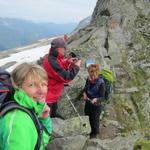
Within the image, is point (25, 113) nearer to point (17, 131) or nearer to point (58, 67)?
point (17, 131)

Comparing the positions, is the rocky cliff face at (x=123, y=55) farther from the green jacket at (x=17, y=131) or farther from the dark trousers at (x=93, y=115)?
the green jacket at (x=17, y=131)

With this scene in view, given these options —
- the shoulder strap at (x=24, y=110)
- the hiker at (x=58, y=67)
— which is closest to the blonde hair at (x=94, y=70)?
the hiker at (x=58, y=67)

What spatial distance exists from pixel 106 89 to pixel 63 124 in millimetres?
2175

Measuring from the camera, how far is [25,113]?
504cm

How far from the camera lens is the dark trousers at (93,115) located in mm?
14789

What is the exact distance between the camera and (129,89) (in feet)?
63.8

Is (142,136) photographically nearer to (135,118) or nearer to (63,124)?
(135,118)

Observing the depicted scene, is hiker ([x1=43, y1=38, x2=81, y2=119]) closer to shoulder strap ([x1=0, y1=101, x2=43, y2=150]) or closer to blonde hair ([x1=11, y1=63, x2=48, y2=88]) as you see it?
blonde hair ([x1=11, y1=63, x2=48, y2=88])

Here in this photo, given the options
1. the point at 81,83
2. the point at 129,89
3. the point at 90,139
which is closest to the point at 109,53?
the point at 129,89

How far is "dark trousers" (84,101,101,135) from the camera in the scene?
48.5 ft

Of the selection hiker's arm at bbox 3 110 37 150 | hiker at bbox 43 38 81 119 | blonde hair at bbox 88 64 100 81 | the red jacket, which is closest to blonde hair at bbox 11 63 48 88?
hiker's arm at bbox 3 110 37 150

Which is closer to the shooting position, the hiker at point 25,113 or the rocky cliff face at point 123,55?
the hiker at point 25,113

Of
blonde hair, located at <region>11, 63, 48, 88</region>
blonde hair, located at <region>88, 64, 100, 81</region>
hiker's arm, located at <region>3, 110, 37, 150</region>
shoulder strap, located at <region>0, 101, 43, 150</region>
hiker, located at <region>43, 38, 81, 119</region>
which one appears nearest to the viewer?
hiker's arm, located at <region>3, 110, 37, 150</region>

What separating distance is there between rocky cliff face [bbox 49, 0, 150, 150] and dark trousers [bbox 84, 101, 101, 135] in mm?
749
